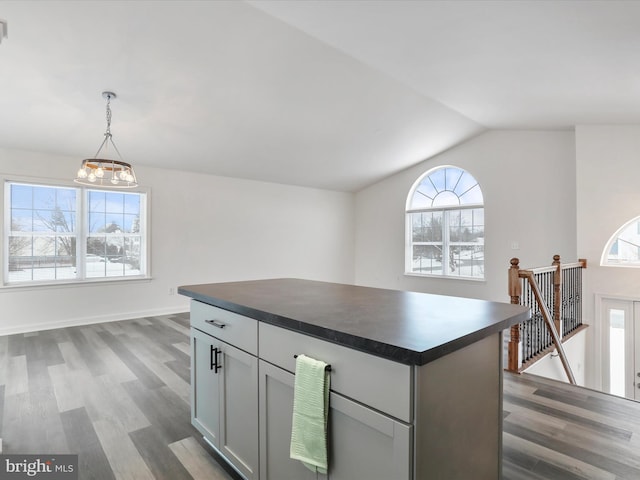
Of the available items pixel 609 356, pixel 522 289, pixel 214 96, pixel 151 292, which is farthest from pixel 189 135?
pixel 609 356

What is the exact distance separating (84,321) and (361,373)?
5.24 meters

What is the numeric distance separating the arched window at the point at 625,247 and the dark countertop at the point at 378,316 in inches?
174

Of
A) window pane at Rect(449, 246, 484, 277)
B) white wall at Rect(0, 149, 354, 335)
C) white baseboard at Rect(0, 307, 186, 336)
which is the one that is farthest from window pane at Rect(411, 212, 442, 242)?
white baseboard at Rect(0, 307, 186, 336)

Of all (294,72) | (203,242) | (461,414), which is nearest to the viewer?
(461,414)

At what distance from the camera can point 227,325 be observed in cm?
177

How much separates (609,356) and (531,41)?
429cm

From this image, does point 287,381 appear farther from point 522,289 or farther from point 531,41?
point 531,41

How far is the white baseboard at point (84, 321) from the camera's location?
4543 millimetres

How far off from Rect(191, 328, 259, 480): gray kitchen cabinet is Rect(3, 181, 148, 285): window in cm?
397

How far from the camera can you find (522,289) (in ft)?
11.5

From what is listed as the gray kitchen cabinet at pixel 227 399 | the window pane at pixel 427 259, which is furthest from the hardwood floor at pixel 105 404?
the window pane at pixel 427 259

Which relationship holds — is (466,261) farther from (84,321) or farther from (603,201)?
(84,321)

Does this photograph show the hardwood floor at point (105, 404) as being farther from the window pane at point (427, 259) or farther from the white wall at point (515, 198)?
the white wall at point (515, 198)

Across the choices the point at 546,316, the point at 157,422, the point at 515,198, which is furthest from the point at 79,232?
the point at 515,198
